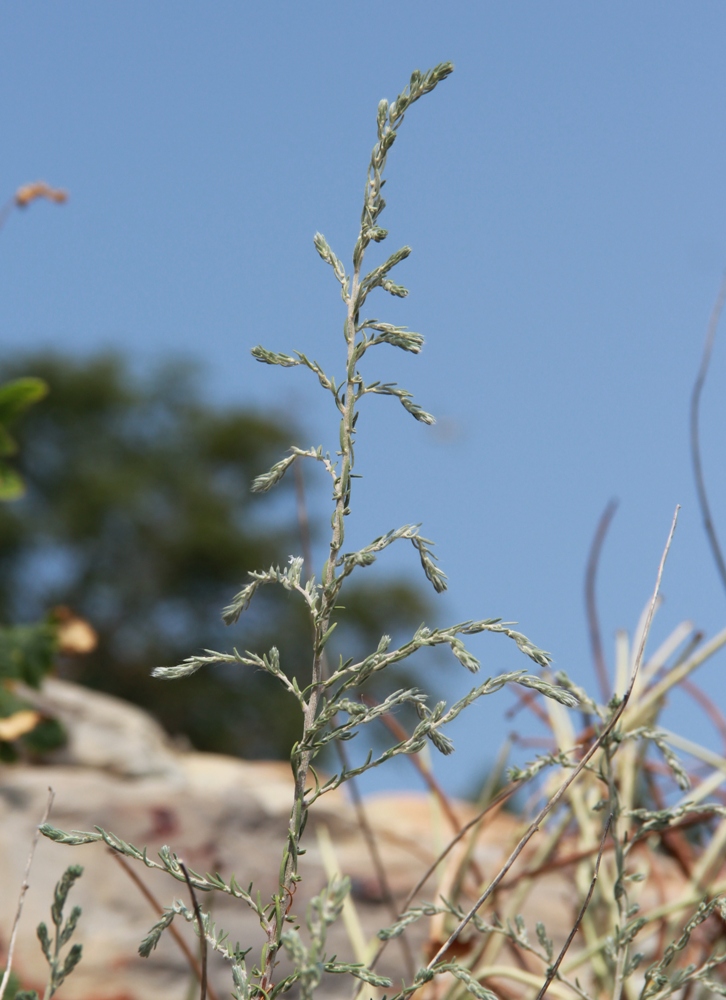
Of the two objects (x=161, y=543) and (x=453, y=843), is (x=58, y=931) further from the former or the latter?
(x=161, y=543)

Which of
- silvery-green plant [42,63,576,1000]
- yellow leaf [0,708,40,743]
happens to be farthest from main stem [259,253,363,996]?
yellow leaf [0,708,40,743]

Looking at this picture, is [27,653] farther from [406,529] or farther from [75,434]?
[75,434]

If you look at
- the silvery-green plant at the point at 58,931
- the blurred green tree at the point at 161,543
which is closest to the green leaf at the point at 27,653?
the silvery-green plant at the point at 58,931

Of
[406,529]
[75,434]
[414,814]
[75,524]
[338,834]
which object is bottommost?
[406,529]

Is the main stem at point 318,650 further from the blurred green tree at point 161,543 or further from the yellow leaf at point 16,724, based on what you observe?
the blurred green tree at point 161,543

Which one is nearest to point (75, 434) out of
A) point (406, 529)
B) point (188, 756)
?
point (188, 756)

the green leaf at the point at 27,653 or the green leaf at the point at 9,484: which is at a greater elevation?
the green leaf at the point at 9,484

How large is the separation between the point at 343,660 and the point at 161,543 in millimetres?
19838

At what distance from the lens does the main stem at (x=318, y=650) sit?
87 centimetres

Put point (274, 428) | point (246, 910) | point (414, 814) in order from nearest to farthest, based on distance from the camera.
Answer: point (246, 910) < point (414, 814) < point (274, 428)

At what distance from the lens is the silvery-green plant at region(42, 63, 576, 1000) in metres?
0.86

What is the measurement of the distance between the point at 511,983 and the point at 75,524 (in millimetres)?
18943

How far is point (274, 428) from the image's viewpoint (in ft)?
73.0

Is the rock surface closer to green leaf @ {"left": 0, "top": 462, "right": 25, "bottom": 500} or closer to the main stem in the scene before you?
green leaf @ {"left": 0, "top": 462, "right": 25, "bottom": 500}
